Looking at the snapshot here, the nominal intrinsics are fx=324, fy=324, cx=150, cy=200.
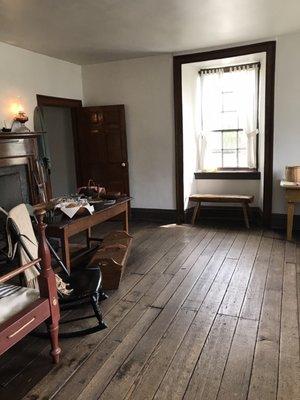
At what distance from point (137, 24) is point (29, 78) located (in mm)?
1792

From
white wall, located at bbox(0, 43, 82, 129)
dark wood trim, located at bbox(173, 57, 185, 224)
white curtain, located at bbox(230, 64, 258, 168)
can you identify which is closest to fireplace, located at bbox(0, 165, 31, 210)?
white wall, located at bbox(0, 43, 82, 129)

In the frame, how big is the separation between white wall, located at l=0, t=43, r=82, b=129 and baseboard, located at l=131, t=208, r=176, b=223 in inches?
87.8

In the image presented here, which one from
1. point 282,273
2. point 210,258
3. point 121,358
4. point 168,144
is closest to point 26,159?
point 168,144

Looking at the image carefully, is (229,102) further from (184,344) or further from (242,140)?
(184,344)

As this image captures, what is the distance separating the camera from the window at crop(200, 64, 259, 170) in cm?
540

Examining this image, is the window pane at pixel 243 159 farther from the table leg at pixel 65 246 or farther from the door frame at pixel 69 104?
the table leg at pixel 65 246

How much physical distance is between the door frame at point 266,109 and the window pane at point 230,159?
1.04 meters

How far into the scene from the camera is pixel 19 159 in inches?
161

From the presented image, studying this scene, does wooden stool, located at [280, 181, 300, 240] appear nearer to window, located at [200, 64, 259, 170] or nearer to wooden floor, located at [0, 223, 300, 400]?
wooden floor, located at [0, 223, 300, 400]

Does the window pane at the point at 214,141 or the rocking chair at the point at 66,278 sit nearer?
the rocking chair at the point at 66,278

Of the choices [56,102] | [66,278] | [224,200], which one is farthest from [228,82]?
[66,278]

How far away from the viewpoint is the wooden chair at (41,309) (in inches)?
67.8

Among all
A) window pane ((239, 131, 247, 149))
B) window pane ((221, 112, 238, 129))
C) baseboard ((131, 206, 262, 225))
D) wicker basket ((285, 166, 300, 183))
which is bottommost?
baseboard ((131, 206, 262, 225))

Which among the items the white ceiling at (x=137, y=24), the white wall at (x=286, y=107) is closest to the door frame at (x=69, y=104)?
the white ceiling at (x=137, y=24)
